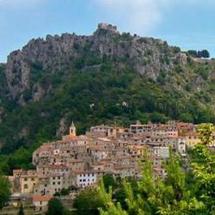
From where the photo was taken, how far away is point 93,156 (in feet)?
201

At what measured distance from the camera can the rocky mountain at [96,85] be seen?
82250 mm

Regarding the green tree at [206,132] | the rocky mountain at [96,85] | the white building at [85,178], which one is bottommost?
the green tree at [206,132]

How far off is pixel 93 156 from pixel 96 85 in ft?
96.2

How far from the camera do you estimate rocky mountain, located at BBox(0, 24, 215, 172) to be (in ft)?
270

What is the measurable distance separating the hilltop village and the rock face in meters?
25.2

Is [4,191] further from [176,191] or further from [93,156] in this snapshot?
[176,191]

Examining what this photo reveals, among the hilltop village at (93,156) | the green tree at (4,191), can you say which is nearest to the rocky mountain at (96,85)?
the hilltop village at (93,156)

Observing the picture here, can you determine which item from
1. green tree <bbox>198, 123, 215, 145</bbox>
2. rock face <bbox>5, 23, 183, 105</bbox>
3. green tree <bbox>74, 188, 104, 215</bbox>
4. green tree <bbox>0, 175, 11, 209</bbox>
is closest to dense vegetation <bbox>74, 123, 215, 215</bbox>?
green tree <bbox>198, 123, 215, 145</bbox>

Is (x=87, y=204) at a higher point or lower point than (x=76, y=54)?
lower

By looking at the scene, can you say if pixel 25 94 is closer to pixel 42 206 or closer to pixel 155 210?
pixel 42 206

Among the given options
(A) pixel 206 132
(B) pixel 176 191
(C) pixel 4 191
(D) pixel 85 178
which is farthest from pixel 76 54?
(A) pixel 206 132

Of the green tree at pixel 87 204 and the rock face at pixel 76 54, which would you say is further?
the rock face at pixel 76 54

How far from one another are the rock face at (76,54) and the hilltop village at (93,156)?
25155 mm

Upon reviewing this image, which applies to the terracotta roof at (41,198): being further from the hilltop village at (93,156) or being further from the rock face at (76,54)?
the rock face at (76,54)
